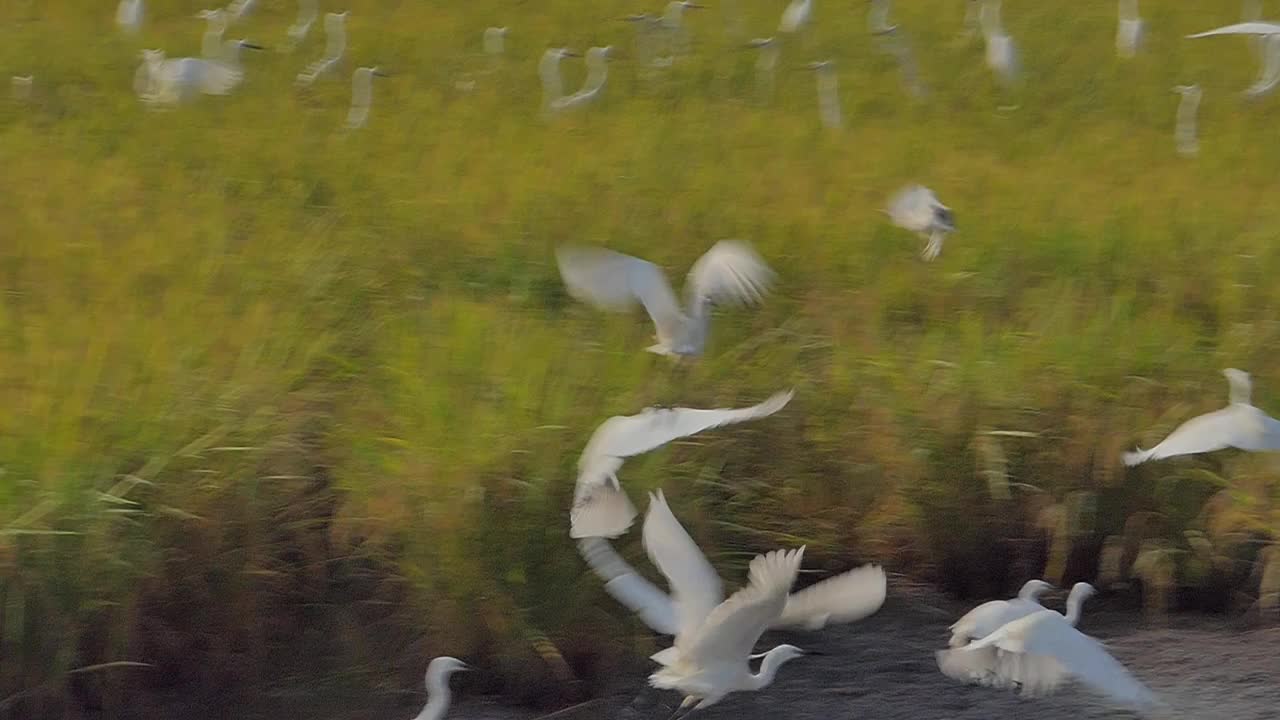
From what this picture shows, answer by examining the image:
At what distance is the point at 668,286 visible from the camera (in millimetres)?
3201

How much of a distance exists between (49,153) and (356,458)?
258 centimetres

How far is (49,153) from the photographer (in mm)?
4941

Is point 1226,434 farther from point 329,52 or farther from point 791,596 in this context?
point 329,52

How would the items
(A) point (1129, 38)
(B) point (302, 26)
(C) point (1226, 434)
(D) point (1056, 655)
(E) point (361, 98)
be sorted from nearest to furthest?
1. (D) point (1056, 655)
2. (C) point (1226, 434)
3. (E) point (361, 98)
4. (A) point (1129, 38)
5. (B) point (302, 26)

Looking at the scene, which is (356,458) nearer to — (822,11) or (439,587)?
(439,587)

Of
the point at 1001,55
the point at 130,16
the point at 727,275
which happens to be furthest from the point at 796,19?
the point at 727,275

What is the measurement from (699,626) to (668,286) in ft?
3.04

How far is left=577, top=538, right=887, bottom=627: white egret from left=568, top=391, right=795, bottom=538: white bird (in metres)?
0.05

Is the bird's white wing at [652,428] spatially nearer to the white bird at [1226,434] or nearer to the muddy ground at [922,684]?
the muddy ground at [922,684]

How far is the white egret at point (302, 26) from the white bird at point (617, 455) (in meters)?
5.10

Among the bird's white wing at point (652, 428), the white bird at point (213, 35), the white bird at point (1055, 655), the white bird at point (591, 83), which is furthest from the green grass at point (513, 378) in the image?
the white bird at point (213, 35)

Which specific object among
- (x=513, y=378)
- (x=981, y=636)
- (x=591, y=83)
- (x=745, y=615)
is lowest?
(x=981, y=636)

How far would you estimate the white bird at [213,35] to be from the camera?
6652 mm

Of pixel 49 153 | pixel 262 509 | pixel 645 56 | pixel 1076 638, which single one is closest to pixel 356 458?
pixel 262 509
